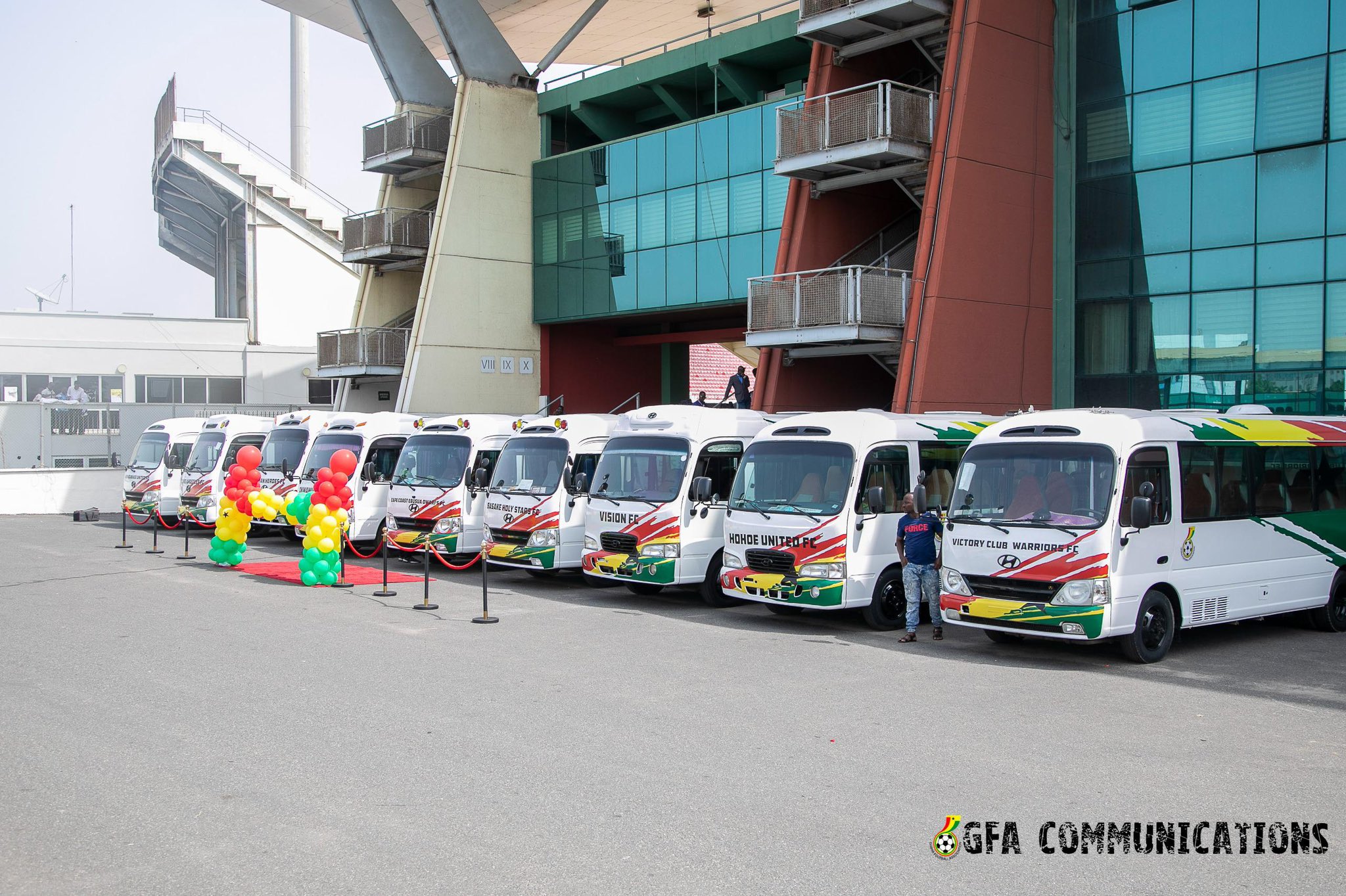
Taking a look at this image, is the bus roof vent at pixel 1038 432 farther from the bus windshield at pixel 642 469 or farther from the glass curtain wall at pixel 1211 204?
the glass curtain wall at pixel 1211 204

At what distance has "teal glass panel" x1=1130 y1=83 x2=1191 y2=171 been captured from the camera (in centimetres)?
2281

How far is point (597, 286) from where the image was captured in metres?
36.0

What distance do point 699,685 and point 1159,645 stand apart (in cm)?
499

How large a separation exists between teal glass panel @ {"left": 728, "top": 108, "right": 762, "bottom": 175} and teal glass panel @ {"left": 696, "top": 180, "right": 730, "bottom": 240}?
1.94 feet

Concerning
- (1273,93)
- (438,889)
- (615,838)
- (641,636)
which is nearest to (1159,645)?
(641,636)

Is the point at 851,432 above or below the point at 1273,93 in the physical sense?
below

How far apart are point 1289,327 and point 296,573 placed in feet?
57.3

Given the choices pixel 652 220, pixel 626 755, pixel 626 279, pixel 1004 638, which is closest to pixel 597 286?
pixel 626 279

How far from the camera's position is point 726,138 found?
31.6 m

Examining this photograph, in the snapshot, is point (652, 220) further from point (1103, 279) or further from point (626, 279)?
point (1103, 279)

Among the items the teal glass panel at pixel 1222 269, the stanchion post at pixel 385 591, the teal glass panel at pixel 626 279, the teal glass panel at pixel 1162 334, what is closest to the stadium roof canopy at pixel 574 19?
the teal glass panel at pixel 626 279

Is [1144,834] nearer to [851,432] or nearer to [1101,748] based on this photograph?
[1101,748]

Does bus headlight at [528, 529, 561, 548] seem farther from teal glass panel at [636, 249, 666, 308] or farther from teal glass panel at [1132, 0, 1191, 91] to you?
teal glass panel at [636, 249, 666, 308]

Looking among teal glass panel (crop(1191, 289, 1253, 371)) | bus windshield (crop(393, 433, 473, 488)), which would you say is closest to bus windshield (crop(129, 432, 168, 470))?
bus windshield (crop(393, 433, 473, 488))
